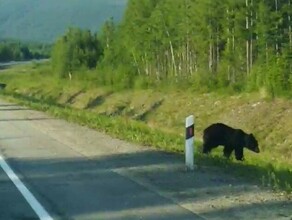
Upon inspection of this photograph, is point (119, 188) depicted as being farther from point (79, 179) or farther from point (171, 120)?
point (171, 120)

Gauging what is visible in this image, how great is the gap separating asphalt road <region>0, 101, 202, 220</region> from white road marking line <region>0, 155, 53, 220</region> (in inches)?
2.0

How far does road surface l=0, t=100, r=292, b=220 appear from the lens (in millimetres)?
8945

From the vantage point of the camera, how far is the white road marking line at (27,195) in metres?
8.91

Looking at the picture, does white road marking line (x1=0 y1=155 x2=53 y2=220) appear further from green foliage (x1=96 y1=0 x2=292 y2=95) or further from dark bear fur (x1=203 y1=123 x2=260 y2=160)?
green foliage (x1=96 y1=0 x2=292 y2=95)

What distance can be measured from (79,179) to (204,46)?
43.7m

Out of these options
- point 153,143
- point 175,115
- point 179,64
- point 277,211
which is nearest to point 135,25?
point 179,64

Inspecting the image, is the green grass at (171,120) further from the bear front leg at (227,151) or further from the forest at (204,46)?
the forest at (204,46)

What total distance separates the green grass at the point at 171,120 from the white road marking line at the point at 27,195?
3.38 meters

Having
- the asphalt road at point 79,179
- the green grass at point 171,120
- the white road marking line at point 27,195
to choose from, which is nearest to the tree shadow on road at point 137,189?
the asphalt road at point 79,179

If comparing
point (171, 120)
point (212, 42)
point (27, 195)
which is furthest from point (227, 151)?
point (212, 42)

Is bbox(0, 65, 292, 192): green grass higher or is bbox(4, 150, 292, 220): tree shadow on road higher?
bbox(4, 150, 292, 220): tree shadow on road

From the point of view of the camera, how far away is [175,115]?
4153 cm

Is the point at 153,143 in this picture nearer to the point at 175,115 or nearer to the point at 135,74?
the point at 175,115

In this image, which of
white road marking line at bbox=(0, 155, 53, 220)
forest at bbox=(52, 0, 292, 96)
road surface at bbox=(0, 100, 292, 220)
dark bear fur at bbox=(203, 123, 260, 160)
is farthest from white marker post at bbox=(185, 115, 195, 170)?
forest at bbox=(52, 0, 292, 96)
